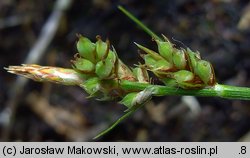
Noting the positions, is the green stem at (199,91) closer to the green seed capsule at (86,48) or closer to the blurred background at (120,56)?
the green seed capsule at (86,48)

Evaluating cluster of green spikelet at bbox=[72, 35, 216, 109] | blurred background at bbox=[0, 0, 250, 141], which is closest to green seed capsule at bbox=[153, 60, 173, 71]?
cluster of green spikelet at bbox=[72, 35, 216, 109]

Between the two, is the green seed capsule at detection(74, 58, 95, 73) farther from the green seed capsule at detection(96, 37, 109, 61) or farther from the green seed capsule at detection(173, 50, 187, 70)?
the green seed capsule at detection(173, 50, 187, 70)

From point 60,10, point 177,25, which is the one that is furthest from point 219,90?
point 60,10

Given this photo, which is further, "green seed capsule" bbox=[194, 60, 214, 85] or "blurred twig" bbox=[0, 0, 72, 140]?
"blurred twig" bbox=[0, 0, 72, 140]

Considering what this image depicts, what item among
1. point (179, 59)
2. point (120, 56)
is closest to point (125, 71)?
point (179, 59)

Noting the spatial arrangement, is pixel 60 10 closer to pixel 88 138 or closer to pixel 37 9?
pixel 37 9

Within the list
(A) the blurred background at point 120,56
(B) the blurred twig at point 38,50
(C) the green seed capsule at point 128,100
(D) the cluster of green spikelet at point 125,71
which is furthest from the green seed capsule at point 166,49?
(B) the blurred twig at point 38,50
